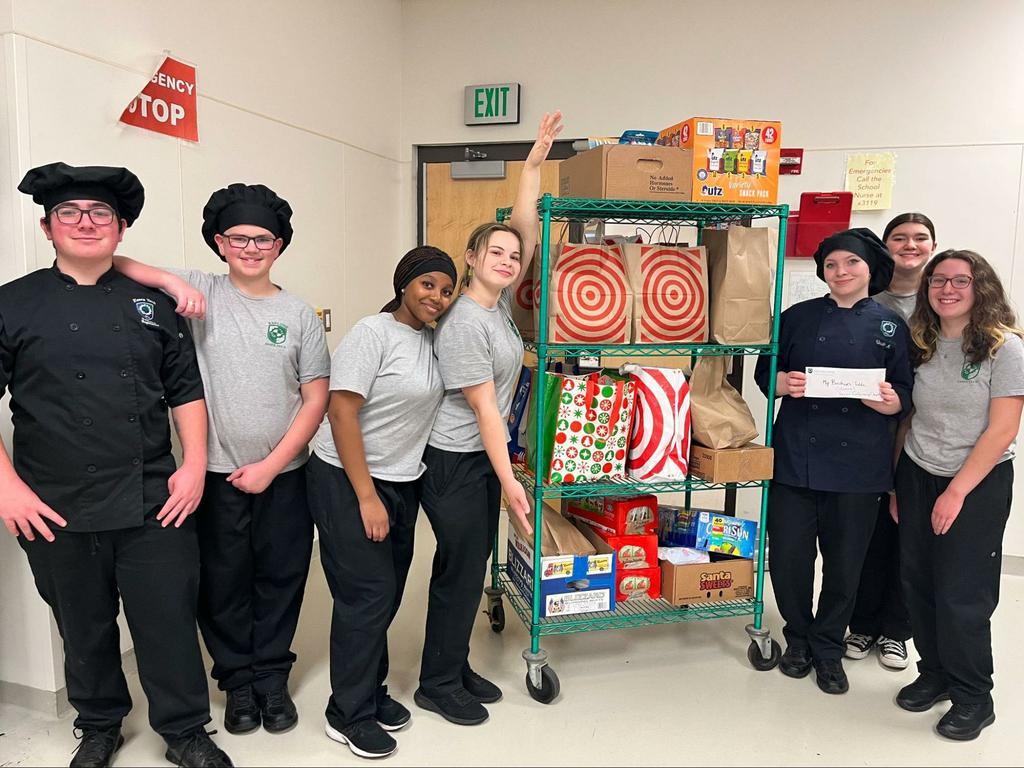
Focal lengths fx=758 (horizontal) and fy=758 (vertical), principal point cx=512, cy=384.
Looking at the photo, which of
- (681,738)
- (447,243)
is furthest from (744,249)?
(447,243)

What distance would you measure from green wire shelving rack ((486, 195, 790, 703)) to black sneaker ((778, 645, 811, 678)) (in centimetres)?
4

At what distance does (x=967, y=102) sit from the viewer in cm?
362

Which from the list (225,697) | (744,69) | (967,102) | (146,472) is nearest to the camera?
(146,472)

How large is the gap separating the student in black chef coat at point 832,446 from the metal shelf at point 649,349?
128 millimetres

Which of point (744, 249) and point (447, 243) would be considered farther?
point (447, 243)

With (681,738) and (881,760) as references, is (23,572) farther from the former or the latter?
(881,760)

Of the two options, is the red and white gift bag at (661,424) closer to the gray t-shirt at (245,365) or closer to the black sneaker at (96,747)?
the gray t-shirt at (245,365)

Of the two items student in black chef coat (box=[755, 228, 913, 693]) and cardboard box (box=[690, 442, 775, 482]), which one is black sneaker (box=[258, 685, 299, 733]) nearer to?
cardboard box (box=[690, 442, 775, 482])

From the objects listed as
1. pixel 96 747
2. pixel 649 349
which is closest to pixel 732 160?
pixel 649 349

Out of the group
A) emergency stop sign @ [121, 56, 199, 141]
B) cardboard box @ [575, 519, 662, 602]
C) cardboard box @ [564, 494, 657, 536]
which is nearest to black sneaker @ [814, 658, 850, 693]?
cardboard box @ [575, 519, 662, 602]

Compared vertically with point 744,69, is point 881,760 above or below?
below

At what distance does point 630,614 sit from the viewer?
2686 mm

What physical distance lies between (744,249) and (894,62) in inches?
73.7

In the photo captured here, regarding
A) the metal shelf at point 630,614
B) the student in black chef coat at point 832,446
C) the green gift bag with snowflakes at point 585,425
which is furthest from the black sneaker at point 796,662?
the green gift bag with snowflakes at point 585,425
